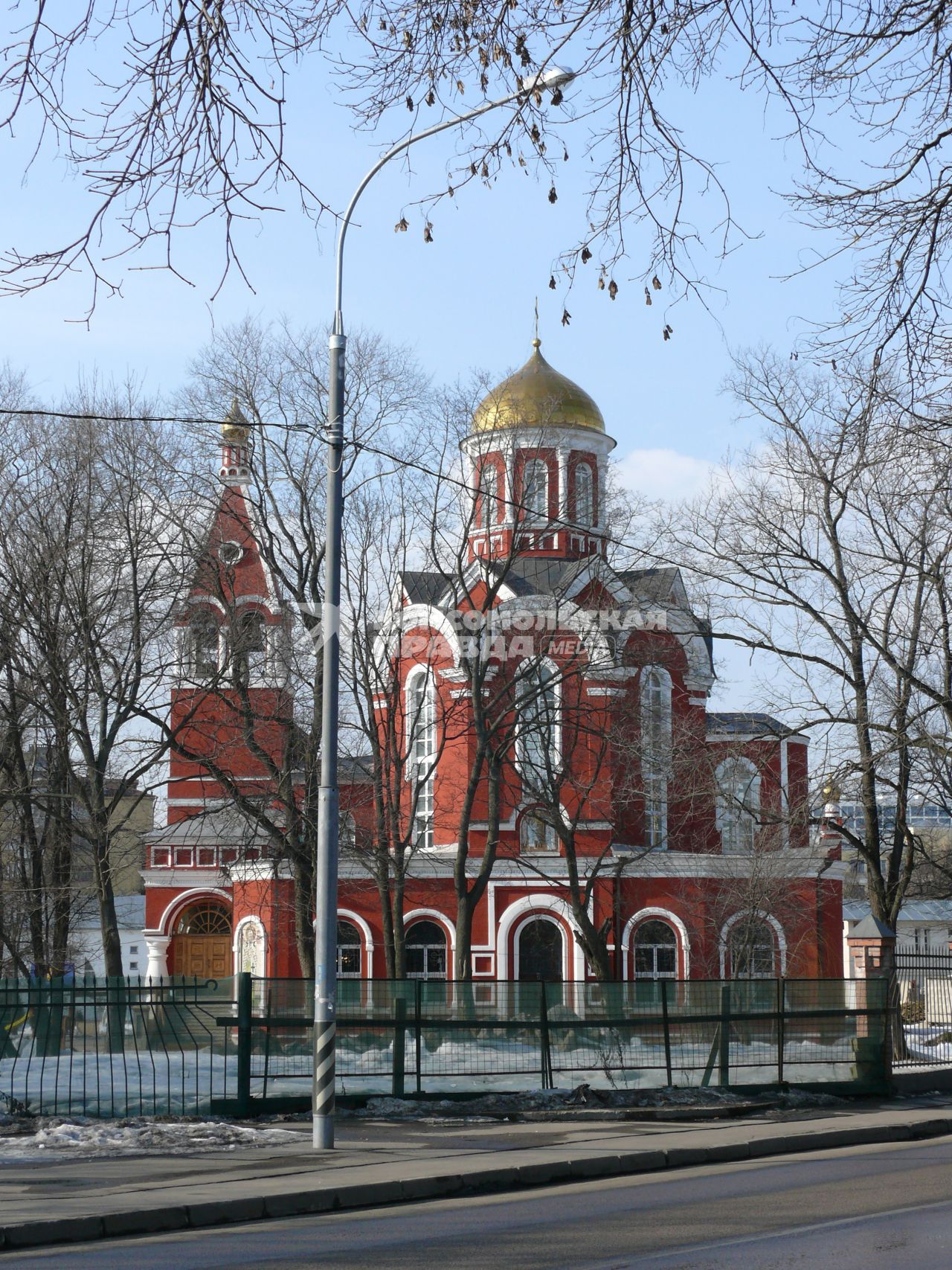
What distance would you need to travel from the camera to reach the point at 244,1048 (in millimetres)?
15516

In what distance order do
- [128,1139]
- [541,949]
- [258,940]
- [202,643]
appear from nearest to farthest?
[128,1139] → [202,643] → [541,949] → [258,940]

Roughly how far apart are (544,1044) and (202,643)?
45.8ft

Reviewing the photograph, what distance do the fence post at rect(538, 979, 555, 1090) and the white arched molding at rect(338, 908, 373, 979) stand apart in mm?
18432

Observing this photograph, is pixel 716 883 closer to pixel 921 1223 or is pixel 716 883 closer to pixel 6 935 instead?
pixel 6 935

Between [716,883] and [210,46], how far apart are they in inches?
1236

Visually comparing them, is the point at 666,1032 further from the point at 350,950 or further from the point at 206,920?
the point at 206,920

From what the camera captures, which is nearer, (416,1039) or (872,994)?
(416,1039)

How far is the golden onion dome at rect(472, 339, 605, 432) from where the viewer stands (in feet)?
107

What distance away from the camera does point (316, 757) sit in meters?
27.8

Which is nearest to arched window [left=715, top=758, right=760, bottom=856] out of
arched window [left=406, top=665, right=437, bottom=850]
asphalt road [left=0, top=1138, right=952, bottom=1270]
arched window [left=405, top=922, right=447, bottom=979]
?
arched window [left=406, top=665, right=437, bottom=850]

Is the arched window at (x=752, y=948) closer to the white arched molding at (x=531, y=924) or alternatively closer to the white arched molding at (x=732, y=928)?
the white arched molding at (x=732, y=928)

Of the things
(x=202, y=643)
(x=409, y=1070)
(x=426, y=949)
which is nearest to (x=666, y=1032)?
(x=409, y=1070)

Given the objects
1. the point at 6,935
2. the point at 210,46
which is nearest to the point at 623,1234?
the point at 210,46

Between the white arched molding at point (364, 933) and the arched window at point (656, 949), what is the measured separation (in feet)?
21.2
